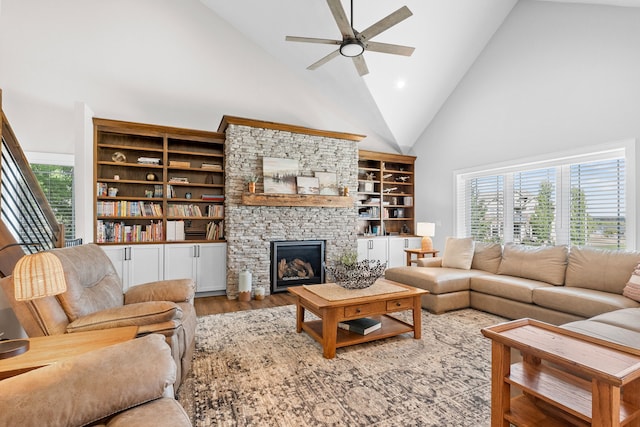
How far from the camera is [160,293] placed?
2.54 metres

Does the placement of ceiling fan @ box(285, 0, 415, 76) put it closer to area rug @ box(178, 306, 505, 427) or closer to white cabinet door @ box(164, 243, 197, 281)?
area rug @ box(178, 306, 505, 427)

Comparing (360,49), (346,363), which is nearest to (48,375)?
(346,363)

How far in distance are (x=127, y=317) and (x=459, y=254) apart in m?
4.12

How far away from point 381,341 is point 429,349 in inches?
17.1

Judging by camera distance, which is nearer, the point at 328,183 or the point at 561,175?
the point at 561,175

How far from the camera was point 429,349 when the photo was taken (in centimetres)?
277

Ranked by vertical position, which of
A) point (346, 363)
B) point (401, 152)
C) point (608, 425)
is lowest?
point (346, 363)

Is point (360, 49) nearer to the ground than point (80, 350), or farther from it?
farther from it

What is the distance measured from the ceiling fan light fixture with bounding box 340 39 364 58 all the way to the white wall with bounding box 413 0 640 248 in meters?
2.98

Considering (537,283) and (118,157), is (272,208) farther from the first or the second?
(537,283)

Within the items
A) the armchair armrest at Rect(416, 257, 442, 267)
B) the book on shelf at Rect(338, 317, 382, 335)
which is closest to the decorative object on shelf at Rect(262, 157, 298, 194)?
the armchair armrest at Rect(416, 257, 442, 267)

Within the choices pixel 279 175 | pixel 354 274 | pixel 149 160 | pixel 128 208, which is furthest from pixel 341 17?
pixel 128 208

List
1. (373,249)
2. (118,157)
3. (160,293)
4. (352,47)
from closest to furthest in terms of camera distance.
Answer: (160,293)
(352,47)
(118,157)
(373,249)

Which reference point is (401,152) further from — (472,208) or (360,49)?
(360,49)
